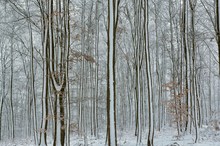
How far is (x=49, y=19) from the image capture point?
947cm

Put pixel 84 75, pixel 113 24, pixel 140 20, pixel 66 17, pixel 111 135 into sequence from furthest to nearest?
pixel 84 75 < pixel 140 20 < pixel 66 17 < pixel 113 24 < pixel 111 135

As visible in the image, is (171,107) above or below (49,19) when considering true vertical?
below

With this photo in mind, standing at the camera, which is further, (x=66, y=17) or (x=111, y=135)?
(x=66, y=17)

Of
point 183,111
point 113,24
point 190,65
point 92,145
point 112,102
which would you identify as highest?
point 113,24

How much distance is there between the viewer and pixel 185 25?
48.3ft

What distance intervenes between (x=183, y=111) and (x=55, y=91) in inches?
325

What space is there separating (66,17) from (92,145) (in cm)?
809

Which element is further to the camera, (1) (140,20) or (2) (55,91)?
(1) (140,20)

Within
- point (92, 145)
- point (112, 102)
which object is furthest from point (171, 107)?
point (112, 102)

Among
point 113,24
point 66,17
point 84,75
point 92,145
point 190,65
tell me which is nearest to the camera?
point 113,24

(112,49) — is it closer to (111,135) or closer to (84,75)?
(111,135)

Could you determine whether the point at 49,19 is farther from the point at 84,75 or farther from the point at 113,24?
the point at 84,75

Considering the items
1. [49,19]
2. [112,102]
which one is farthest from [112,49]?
[49,19]

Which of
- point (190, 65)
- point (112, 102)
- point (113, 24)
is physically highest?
point (113, 24)
